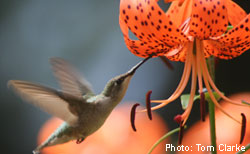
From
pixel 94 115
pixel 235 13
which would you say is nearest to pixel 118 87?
pixel 94 115

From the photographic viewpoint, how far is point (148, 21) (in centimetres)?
98

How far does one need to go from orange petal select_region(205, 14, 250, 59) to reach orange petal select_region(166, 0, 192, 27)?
0.10 meters

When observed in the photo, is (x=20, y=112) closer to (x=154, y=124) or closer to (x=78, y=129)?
(x=154, y=124)

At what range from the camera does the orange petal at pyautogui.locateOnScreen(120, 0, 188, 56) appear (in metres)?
0.96

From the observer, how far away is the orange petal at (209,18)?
931mm

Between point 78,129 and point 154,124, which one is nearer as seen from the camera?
point 78,129

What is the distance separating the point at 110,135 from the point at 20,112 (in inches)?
83.7

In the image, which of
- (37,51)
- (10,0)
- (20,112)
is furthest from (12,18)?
(20,112)

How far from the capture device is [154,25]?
0.99 meters

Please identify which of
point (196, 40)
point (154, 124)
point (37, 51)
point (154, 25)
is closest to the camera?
point (154, 25)

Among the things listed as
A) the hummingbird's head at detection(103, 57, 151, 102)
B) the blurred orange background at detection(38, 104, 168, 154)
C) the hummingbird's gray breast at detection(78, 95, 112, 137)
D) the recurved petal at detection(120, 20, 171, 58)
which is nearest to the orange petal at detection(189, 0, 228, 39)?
the recurved petal at detection(120, 20, 171, 58)

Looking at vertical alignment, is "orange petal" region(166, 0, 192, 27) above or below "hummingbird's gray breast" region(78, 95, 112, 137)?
above

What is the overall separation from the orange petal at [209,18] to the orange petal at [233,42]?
1.9 inches

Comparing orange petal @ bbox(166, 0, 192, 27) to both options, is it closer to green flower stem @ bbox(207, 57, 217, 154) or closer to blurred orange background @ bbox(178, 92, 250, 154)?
green flower stem @ bbox(207, 57, 217, 154)
